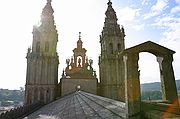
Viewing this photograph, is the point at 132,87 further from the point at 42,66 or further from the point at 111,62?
the point at 111,62

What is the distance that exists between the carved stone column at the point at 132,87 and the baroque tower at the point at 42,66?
125ft

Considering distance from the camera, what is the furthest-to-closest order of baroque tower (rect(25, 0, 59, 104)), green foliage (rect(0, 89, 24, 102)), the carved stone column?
1. green foliage (rect(0, 89, 24, 102))
2. baroque tower (rect(25, 0, 59, 104))
3. the carved stone column

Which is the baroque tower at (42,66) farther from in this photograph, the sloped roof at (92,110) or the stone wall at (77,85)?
the sloped roof at (92,110)

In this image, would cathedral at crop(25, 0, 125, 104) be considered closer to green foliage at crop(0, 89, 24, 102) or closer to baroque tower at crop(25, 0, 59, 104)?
baroque tower at crop(25, 0, 59, 104)

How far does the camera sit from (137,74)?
6449mm

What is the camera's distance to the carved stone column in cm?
594

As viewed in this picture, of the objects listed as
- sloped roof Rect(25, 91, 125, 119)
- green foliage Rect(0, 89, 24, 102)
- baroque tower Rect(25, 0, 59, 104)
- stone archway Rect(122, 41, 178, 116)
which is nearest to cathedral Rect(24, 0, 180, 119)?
baroque tower Rect(25, 0, 59, 104)

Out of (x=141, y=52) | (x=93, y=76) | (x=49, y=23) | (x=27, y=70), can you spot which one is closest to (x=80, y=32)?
(x=49, y=23)

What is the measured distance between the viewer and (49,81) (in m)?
43.8

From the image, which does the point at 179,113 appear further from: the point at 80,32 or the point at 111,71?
the point at 80,32

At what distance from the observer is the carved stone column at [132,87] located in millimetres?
5938

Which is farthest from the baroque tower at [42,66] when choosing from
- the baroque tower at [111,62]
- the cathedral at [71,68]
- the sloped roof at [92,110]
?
the sloped roof at [92,110]

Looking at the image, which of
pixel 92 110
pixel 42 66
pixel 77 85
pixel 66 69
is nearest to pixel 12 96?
pixel 66 69

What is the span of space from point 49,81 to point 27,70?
17.5 ft
